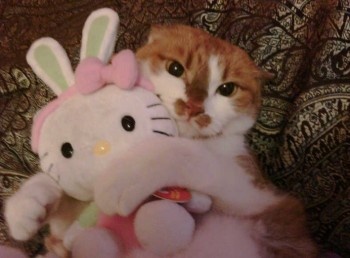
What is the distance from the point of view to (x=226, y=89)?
78 centimetres

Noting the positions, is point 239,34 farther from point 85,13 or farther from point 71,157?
point 71,157

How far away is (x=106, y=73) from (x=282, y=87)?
51 cm

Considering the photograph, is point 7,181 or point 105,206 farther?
point 7,181

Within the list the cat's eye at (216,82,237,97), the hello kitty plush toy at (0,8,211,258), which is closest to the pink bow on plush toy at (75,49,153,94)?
the hello kitty plush toy at (0,8,211,258)

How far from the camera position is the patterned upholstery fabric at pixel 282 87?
3.31ft

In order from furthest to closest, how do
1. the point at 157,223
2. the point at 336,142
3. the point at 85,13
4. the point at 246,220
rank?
the point at 85,13
the point at 336,142
the point at 246,220
the point at 157,223

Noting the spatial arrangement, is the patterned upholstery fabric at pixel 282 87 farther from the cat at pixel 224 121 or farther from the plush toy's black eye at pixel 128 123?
Result: the plush toy's black eye at pixel 128 123

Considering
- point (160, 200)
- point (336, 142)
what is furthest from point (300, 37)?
point (160, 200)

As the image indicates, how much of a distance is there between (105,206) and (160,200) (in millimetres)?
70

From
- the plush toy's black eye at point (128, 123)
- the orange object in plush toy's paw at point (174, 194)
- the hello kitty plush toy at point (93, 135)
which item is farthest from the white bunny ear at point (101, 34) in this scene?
the orange object in plush toy's paw at point (174, 194)

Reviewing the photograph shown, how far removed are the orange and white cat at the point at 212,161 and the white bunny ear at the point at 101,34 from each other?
0.07 m

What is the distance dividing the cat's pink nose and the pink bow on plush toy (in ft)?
0.28

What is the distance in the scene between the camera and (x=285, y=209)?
75 cm

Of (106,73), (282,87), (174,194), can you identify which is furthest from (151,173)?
(282,87)
